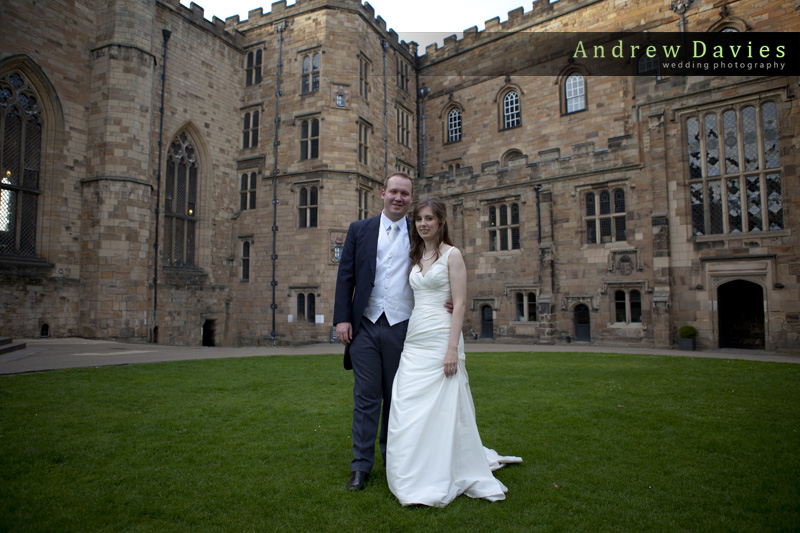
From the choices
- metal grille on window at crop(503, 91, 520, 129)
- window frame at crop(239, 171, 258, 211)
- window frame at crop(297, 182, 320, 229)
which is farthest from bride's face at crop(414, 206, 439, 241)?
metal grille on window at crop(503, 91, 520, 129)

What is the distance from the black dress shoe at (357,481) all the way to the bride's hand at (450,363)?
3.09ft

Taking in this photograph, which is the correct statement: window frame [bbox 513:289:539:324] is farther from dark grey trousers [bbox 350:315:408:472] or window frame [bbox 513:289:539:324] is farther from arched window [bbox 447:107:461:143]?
dark grey trousers [bbox 350:315:408:472]

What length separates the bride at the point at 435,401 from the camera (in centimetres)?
342

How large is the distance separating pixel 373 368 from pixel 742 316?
696 inches

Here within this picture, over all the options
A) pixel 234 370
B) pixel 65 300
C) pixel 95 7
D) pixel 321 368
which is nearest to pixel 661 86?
pixel 321 368

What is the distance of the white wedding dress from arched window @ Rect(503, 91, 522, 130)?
20580mm

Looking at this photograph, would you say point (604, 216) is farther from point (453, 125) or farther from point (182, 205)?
point (182, 205)

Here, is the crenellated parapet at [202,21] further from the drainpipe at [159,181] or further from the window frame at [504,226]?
the window frame at [504,226]

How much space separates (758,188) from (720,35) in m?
6.59

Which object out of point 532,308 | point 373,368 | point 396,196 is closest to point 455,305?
point 373,368

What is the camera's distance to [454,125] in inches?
978

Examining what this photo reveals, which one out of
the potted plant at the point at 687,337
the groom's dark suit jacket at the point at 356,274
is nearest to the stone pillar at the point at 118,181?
the groom's dark suit jacket at the point at 356,274

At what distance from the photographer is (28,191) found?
1534 centimetres

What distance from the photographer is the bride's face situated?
3.91 metres
